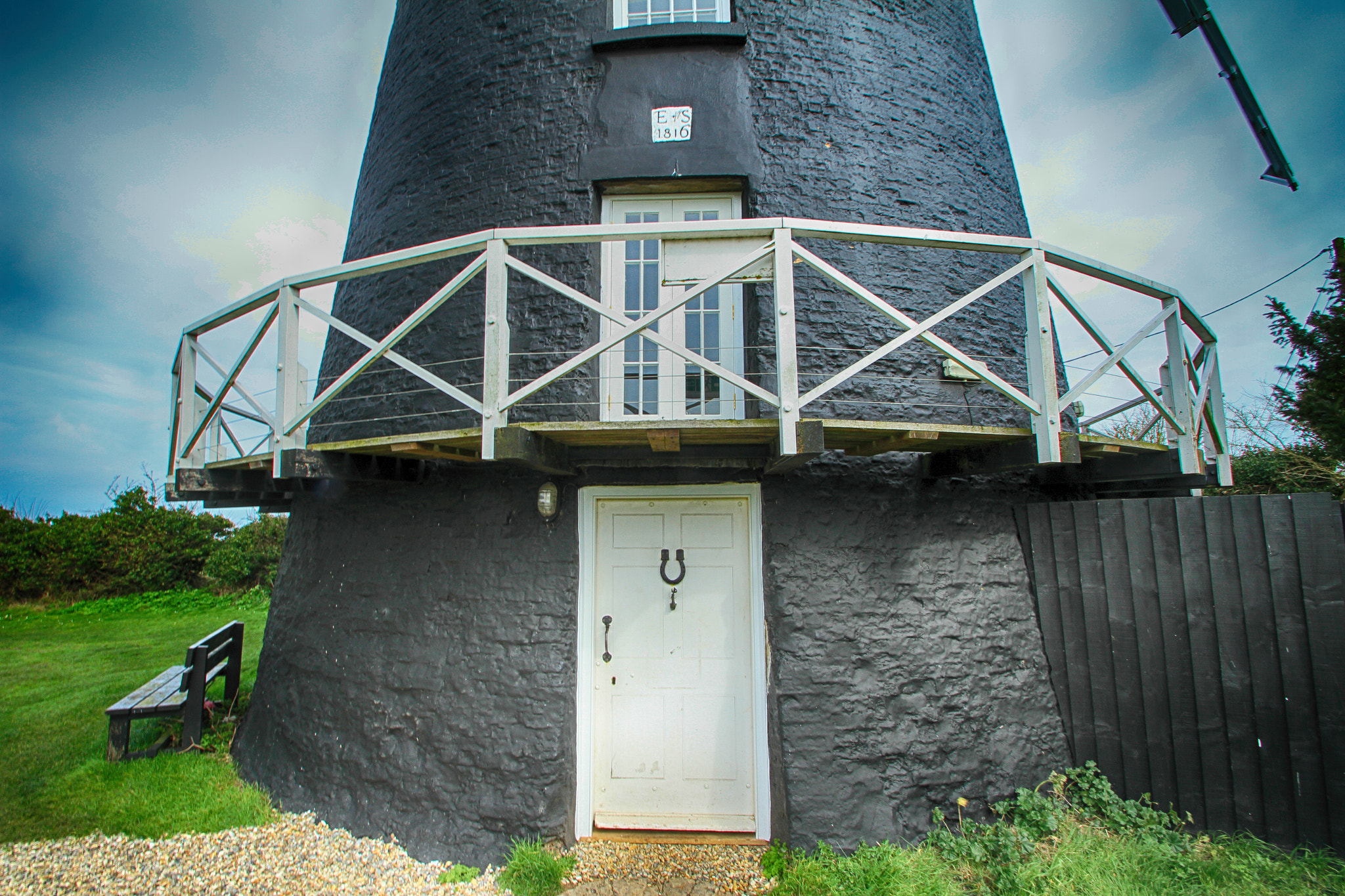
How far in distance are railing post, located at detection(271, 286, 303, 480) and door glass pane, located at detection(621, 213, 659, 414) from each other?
7.63ft

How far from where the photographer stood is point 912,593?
14.0 ft

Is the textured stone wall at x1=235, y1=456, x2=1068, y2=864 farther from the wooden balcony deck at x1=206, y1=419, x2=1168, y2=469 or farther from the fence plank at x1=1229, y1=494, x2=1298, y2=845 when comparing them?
the fence plank at x1=1229, y1=494, x2=1298, y2=845

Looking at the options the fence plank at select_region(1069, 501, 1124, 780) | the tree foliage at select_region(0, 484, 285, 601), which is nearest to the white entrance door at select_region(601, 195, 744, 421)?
the fence plank at select_region(1069, 501, 1124, 780)

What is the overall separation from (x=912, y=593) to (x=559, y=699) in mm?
2677

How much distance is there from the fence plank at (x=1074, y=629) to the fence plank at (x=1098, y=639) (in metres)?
0.02

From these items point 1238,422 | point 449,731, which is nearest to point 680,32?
point 449,731

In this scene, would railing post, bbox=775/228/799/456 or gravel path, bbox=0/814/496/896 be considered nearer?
railing post, bbox=775/228/799/456

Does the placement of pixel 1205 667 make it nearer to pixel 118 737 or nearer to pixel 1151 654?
pixel 1151 654

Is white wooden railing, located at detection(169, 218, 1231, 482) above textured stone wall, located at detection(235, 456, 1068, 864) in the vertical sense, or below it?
above

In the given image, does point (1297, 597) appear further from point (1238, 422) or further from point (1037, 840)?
point (1238, 422)

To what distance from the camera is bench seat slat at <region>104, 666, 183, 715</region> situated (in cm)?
509

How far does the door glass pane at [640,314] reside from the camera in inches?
187

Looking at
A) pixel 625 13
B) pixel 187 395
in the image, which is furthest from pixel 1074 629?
pixel 187 395

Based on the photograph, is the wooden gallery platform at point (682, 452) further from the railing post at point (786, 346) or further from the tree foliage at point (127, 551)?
the tree foliage at point (127, 551)
